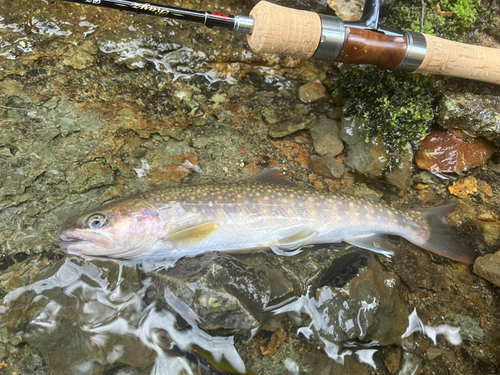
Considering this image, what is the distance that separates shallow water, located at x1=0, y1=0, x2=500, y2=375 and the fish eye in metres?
0.32

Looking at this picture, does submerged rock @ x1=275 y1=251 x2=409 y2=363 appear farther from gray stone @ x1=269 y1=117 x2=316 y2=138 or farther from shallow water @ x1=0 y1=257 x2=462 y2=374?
gray stone @ x1=269 y1=117 x2=316 y2=138

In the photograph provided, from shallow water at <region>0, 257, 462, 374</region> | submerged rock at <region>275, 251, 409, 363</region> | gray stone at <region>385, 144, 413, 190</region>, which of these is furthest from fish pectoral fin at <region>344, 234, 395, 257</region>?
gray stone at <region>385, 144, 413, 190</region>

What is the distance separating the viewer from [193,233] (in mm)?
2834

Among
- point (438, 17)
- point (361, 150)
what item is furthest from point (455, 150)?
point (438, 17)

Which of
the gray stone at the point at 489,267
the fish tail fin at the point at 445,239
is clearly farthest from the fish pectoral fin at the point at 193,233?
the gray stone at the point at 489,267

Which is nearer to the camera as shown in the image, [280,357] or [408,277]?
[280,357]

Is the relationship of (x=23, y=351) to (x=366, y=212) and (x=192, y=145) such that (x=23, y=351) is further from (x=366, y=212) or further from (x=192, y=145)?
(x=366, y=212)

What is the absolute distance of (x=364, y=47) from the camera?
2.62 metres

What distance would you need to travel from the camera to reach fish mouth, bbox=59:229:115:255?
2662mm

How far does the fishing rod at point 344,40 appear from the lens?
93.5 inches

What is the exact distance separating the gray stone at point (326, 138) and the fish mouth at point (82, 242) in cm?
246

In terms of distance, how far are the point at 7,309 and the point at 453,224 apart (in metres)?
4.28

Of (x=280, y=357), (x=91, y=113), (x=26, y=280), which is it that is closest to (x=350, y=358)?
(x=280, y=357)

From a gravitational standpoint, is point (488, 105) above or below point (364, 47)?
below
